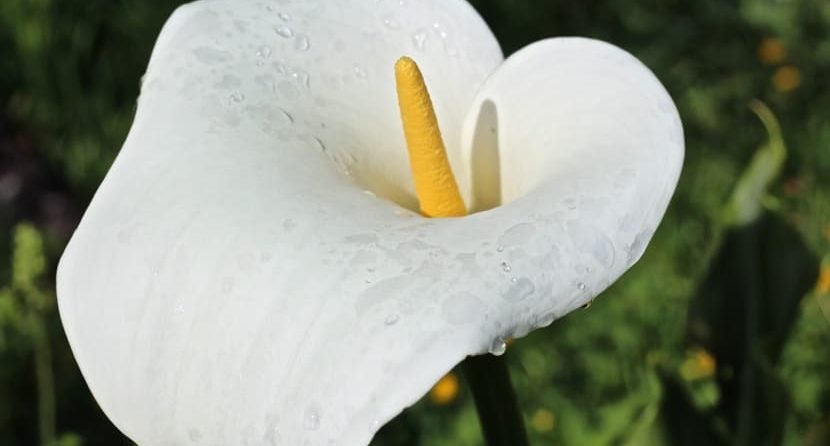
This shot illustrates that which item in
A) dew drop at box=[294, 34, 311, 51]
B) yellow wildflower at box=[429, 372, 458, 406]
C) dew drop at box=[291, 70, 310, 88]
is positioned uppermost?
dew drop at box=[294, 34, 311, 51]

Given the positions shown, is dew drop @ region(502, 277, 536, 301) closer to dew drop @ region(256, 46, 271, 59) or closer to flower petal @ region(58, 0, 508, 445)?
flower petal @ region(58, 0, 508, 445)

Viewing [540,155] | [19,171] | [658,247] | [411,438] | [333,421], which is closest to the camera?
[333,421]

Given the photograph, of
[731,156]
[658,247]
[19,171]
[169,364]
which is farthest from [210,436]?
[19,171]

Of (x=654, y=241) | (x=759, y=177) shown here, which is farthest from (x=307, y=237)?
(x=654, y=241)

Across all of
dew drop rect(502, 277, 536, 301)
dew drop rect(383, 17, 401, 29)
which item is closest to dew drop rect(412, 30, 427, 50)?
dew drop rect(383, 17, 401, 29)

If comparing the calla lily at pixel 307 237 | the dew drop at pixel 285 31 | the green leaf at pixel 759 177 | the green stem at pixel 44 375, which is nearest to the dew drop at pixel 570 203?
the calla lily at pixel 307 237

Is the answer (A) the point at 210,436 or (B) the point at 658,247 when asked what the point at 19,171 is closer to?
(B) the point at 658,247

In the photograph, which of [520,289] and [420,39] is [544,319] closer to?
[520,289]
